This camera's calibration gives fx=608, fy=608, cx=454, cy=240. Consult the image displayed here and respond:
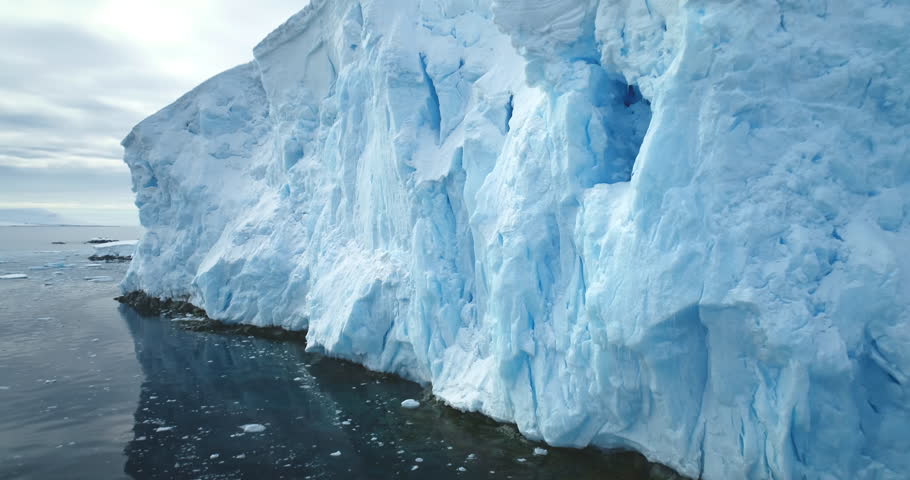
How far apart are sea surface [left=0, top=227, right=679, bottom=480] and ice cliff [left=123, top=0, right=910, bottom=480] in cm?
55

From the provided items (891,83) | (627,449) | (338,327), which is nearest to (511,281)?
(627,449)

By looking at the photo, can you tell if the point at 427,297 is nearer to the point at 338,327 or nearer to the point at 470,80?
the point at 338,327

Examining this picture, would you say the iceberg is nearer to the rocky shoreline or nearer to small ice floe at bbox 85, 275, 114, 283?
small ice floe at bbox 85, 275, 114, 283

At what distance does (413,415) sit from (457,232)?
3474 millimetres

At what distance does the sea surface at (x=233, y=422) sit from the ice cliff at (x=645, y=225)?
55 cm

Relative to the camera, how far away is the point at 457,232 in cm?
1169

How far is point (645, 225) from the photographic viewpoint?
22.3 ft

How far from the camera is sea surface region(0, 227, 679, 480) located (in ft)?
27.8

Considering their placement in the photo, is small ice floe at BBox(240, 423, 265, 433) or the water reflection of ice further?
small ice floe at BBox(240, 423, 265, 433)

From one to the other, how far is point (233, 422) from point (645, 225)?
7.83 metres

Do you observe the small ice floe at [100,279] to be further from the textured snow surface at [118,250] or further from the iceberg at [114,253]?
the textured snow surface at [118,250]

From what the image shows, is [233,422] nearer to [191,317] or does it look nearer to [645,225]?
[645,225]

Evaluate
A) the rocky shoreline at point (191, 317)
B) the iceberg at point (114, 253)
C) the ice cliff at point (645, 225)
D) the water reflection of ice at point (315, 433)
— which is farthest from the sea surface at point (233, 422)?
the iceberg at point (114, 253)

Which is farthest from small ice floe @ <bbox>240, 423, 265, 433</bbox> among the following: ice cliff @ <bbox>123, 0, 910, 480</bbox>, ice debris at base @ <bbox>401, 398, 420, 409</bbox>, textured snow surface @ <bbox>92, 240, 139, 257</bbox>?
textured snow surface @ <bbox>92, 240, 139, 257</bbox>
